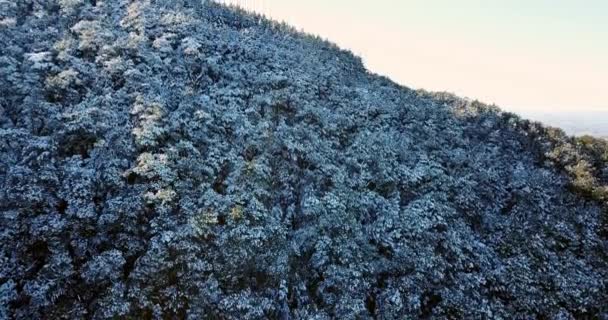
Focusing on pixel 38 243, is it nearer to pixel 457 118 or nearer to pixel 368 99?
pixel 368 99

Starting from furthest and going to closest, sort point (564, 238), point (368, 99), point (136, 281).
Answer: point (368, 99), point (564, 238), point (136, 281)

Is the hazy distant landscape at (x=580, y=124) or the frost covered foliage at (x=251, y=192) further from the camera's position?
the hazy distant landscape at (x=580, y=124)

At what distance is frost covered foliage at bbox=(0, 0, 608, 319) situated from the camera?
826cm

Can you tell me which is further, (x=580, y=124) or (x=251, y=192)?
(x=580, y=124)

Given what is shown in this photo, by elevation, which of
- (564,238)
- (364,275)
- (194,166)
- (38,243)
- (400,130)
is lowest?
(38,243)

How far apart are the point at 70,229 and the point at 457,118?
43.7ft

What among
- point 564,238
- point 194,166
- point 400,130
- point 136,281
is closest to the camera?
point 136,281

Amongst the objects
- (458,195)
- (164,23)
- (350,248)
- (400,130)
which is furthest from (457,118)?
(164,23)

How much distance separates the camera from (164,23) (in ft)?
50.1

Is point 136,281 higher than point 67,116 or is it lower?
lower

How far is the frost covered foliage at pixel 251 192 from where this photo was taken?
325 inches

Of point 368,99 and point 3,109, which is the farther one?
point 368,99

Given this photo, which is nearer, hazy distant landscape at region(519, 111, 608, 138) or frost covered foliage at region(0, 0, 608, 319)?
frost covered foliage at region(0, 0, 608, 319)

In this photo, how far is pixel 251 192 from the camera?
10.1m
